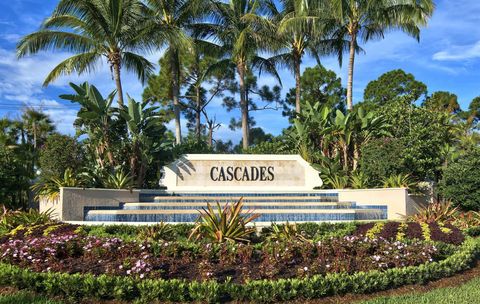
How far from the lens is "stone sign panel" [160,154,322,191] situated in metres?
15.5

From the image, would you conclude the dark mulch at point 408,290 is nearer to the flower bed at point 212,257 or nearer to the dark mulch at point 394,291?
the dark mulch at point 394,291

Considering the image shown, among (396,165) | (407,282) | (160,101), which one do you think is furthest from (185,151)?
(160,101)

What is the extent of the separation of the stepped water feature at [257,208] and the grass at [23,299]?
520cm

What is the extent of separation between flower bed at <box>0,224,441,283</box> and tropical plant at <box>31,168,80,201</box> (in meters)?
5.26

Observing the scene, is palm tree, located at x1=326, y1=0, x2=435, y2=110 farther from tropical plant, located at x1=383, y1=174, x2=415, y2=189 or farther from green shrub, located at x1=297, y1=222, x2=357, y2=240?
green shrub, located at x1=297, y1=222, x2=357, y2=240

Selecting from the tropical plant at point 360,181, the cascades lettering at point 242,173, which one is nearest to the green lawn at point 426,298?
the tropical plant at point 360,181

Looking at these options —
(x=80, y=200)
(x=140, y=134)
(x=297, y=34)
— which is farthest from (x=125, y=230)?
(x=297, y=34)

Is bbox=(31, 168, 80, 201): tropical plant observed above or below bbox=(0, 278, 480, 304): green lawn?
above

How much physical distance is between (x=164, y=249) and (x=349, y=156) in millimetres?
11409

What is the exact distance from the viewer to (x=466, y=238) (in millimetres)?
8555

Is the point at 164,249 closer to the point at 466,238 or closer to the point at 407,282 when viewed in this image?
the point at 407,282

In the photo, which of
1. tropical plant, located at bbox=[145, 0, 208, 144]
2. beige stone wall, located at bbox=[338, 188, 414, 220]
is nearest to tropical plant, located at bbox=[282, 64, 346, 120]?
tropical plant, located at bbox=[145, 0, 208, 144]

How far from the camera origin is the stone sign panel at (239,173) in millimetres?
15508

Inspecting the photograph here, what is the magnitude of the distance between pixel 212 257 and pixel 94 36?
13.9 metres
